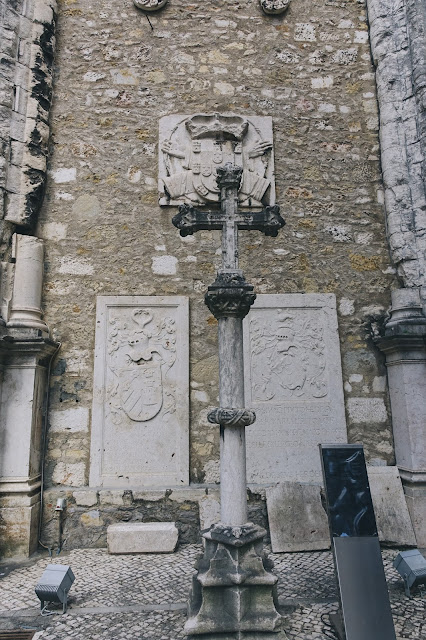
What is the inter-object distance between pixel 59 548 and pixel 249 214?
10.3 ft

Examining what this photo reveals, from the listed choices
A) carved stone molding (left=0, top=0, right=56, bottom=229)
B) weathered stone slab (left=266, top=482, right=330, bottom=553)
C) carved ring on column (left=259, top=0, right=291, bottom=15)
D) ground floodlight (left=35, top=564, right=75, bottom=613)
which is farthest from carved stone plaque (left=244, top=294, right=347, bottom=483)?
carved ring on column (left=259, top=0, right=291, bottom=15)

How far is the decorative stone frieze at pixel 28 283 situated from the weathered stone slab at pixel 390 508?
3.29 meters

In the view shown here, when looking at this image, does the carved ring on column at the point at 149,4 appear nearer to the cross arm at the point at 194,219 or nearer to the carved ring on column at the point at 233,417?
the cross arm at the point at 194,219

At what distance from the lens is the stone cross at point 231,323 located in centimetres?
250

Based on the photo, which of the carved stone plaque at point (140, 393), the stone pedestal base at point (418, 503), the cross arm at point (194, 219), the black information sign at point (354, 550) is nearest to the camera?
the black information sign at point (354, 550)

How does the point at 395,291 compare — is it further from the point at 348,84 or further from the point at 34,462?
the point at 34,462

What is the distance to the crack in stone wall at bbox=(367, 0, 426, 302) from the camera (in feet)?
14.4

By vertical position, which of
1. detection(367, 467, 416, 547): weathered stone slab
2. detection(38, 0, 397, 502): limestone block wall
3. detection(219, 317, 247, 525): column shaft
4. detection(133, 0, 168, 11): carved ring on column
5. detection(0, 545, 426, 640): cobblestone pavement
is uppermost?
detection(133, 0, 168, 11): carved ring on column

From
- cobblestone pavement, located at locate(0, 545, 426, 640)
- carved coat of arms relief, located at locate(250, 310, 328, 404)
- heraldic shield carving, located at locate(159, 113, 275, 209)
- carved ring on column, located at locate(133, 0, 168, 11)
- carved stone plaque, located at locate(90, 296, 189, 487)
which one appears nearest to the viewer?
cobblestone pavement, located at locate(0, 545, 426, 640)

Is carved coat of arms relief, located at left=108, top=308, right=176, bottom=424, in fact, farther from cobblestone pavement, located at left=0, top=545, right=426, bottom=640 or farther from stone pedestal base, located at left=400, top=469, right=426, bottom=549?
stone pedestal base, located at left=400, top=469, right=426, bottom=549

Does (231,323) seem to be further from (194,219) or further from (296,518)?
(296,518)

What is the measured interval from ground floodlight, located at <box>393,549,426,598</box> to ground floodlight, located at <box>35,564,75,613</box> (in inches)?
80.6

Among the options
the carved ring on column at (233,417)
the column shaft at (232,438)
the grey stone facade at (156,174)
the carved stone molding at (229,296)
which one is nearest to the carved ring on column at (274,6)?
the grey stone facade at (156,174)

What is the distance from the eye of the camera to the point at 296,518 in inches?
146
